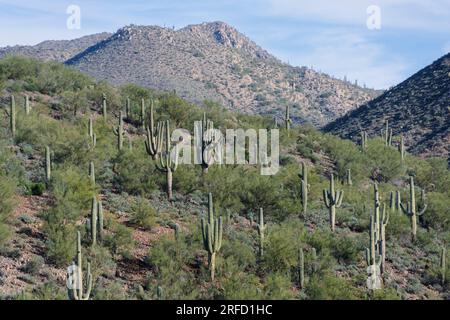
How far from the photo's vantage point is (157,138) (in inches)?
1081

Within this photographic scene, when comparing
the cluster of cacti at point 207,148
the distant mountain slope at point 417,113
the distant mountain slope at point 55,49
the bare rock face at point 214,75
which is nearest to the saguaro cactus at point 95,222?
the cluster of cacti at point 207,148

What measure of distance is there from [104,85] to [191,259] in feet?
87.0

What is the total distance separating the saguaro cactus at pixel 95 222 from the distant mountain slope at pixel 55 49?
293 feet

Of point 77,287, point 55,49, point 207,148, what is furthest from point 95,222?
point 55,49

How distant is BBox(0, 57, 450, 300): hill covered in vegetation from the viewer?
17250 mm

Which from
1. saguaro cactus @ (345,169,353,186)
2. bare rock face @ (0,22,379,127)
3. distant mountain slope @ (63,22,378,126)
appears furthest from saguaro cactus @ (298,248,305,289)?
bare rock face @ (0,22,379,127)

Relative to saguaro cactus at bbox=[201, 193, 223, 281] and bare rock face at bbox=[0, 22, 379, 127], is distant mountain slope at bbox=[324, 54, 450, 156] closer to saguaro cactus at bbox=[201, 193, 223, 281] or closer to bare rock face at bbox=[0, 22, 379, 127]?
bare rock face at bbox=[0, 22, 379, 127]

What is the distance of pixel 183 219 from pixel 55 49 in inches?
3959

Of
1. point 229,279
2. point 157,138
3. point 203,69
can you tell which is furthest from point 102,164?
point 203,69

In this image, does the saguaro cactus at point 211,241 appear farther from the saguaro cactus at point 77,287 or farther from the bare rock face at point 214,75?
the bare rock face at point 214,75

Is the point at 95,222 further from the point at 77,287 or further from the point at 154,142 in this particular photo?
the point at 154,142

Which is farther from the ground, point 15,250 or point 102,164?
point 102,164

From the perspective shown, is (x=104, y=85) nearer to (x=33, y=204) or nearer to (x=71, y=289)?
(x=33, y=204)
